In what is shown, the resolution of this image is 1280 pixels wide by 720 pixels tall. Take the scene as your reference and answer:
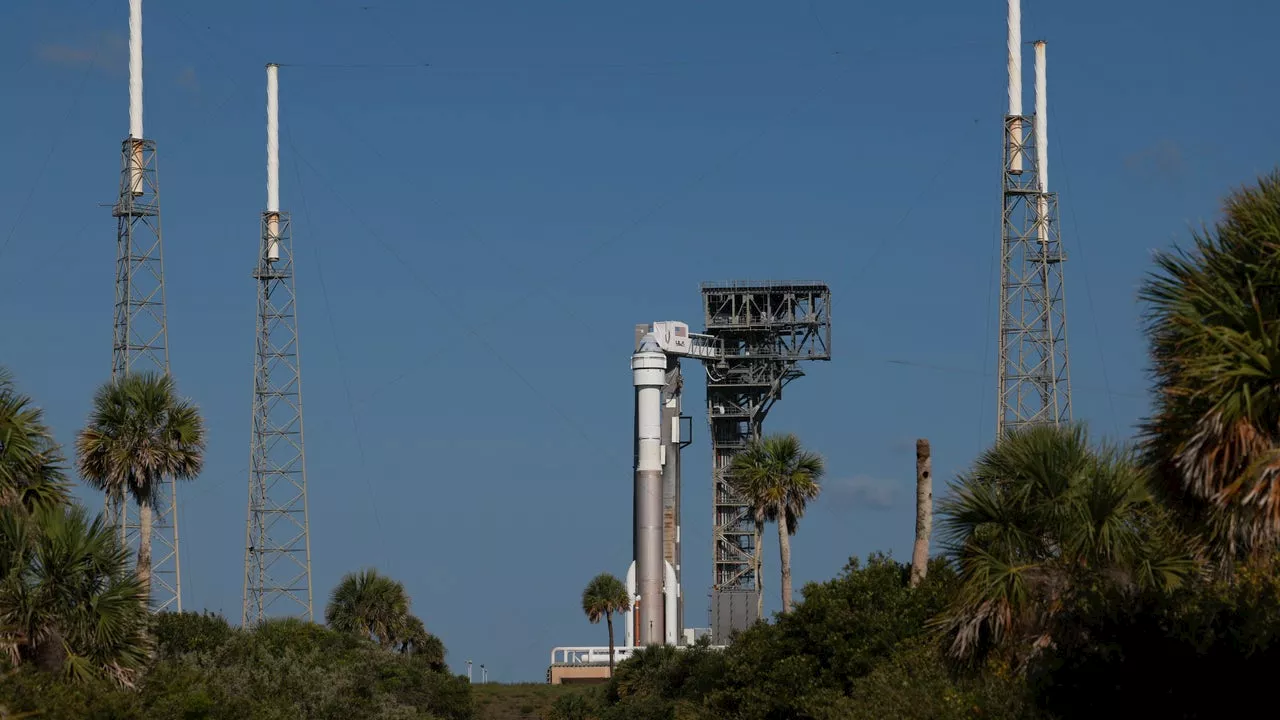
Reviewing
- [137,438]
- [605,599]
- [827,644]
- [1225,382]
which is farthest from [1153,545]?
[605,599]

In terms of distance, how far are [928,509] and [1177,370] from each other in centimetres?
2196

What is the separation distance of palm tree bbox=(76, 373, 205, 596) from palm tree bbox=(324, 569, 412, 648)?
97.5 ft

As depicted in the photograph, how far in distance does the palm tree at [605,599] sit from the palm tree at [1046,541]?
7165 cm

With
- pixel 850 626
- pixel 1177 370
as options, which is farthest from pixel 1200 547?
pixel 850 626

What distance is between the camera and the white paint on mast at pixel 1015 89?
225 ft

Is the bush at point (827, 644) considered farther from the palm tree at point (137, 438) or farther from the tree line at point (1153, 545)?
the palm tree at point (137, 438)

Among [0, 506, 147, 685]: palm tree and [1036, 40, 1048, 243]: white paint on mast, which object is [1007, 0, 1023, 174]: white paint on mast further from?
[0, 506, 147, 685]: palm tree

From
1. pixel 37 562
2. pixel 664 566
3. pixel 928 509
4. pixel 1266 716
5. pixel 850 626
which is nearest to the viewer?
→ pixel 1266 716

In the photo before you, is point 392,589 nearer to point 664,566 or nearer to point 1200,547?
point 664,566

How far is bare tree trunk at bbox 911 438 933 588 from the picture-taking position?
39.3 meters

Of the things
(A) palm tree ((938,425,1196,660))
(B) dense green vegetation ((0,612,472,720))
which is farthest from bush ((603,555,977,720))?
(A) palm tree ((938,425,1196,660))

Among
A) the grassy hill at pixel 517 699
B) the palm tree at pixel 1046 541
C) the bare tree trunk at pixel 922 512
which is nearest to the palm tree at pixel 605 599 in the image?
→ the grassy hill at pixel 517 699

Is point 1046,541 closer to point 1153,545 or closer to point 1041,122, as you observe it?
point 1153,545

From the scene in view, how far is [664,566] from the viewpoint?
318 feet
